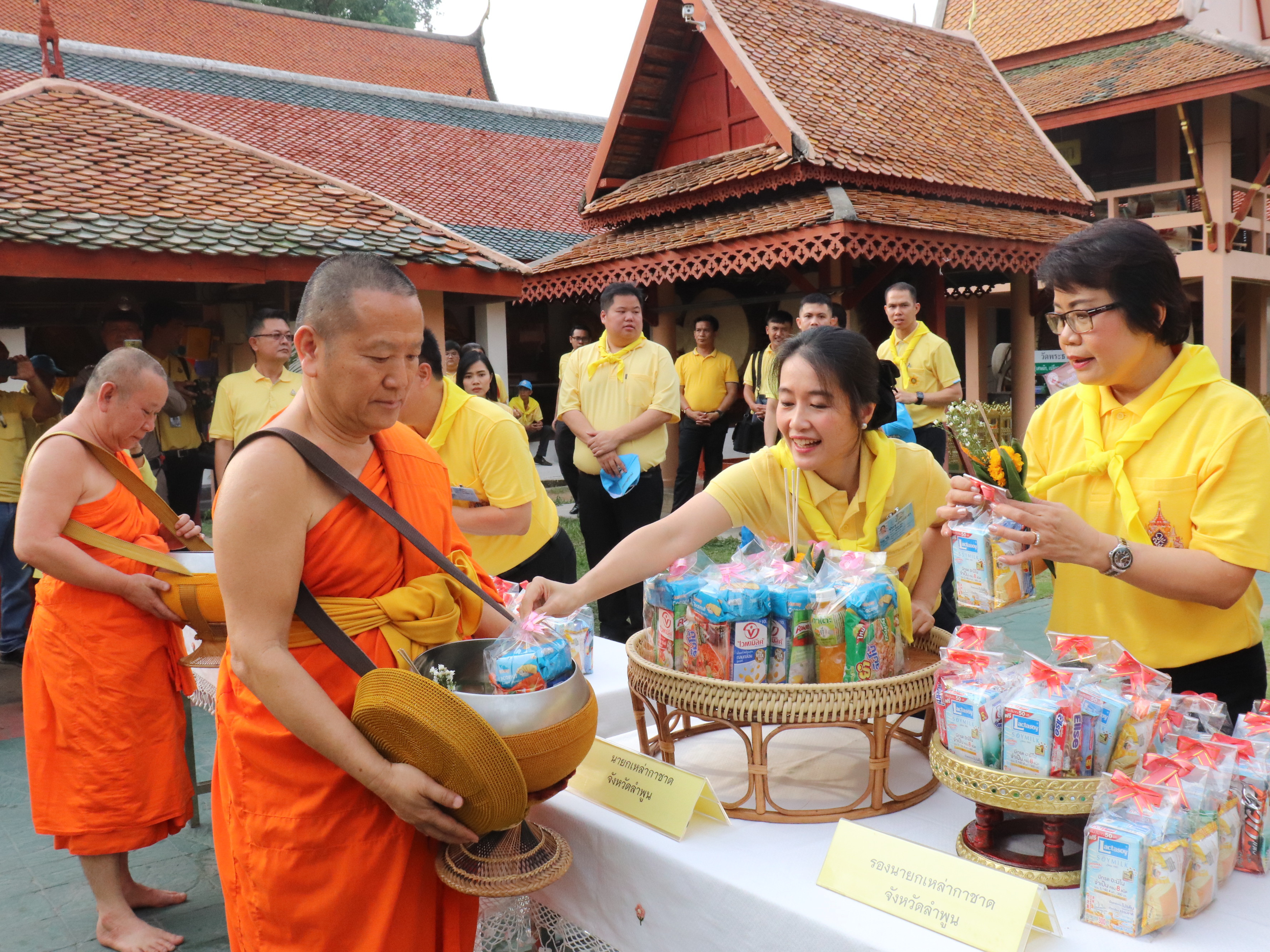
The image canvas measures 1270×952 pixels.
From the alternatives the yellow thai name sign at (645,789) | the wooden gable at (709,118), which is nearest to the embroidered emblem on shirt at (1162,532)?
the yellow thai name sign at (645,789)

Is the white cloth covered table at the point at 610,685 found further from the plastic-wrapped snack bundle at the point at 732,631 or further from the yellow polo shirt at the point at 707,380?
the yellow polo shirt at the point at 707,380

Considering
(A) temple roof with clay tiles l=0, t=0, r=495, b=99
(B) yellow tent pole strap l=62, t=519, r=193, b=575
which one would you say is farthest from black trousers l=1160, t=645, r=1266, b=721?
(A) temple roof with clay tiles l=0, t=0, r=495, b=99

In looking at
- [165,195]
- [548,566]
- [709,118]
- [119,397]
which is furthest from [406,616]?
[709,118]

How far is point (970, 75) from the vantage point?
12109 mm

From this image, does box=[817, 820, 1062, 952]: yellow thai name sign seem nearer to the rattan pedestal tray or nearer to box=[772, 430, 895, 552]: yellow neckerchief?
the rattan pedestal tray

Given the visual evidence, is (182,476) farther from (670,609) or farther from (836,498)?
(670,609)

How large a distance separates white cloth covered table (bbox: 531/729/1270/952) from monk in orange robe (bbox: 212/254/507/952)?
9.8 inches

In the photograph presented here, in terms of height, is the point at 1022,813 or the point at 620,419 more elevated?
the point at 620,419

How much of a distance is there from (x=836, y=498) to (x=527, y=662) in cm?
89

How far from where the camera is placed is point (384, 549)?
156cm

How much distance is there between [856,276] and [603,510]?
565 cm

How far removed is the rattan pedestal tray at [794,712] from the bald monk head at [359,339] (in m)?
0.63

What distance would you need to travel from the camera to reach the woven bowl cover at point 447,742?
52.1 inches

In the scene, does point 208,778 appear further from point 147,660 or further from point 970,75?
point 970,75
